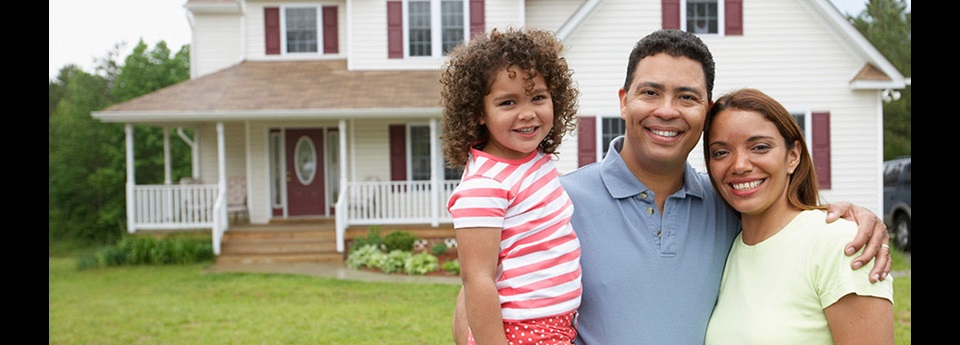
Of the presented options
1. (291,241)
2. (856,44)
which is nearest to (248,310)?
(291,241)

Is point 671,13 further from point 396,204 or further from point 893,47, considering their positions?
point 893,47

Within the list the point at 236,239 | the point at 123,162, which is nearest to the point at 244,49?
the point at 236,239

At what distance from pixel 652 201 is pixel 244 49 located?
16.4 m

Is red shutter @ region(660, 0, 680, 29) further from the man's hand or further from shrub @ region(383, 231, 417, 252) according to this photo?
the man's hand

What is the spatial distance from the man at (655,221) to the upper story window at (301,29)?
52.3 feet

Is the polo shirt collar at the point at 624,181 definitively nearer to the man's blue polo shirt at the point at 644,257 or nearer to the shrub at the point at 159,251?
the man's blue polo shirt at the point at 644,257

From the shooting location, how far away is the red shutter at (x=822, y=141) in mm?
14641

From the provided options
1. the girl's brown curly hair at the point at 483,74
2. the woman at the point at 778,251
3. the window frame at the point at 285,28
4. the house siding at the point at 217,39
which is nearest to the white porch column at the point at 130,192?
the house siding at the point at 217,39

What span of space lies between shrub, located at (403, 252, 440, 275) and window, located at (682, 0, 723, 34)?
6.66 meters

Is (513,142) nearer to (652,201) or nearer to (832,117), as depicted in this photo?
(652,201)

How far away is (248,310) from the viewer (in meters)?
10.2

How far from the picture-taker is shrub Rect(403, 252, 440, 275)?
13508 mm

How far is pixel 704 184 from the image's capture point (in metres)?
2.71

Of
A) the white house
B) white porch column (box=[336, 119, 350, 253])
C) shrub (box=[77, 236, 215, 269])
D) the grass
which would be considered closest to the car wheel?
the white house
